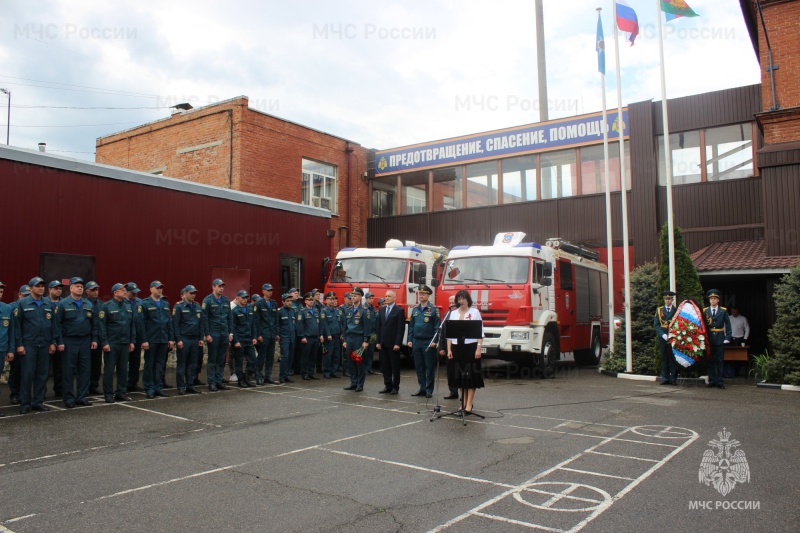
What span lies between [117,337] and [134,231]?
11.4ft

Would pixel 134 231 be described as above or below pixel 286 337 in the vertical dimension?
above

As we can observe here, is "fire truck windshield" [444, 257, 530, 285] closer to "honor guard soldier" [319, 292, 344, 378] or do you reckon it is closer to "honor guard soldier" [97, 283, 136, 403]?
"honor guard soldier" [319, 292, 344, 378]

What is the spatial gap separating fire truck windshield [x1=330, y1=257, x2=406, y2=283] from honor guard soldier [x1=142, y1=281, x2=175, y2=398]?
5836 mm

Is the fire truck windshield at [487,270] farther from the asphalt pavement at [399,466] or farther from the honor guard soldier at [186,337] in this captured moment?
the honor guard soldier at [186,337]

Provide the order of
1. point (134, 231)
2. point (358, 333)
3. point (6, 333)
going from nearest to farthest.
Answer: point (6, 333) → point (358, 333) → point (134, 231)

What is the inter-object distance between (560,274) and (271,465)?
1043cm

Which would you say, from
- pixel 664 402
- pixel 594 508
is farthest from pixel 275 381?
pixel 594 508

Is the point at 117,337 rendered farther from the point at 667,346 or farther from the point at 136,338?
the point at 667,346

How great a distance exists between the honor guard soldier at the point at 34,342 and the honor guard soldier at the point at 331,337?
5719mm

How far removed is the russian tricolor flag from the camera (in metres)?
14.6

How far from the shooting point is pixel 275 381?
12.5 m

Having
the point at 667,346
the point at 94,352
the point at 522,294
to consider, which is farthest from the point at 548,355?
the point at 94,352

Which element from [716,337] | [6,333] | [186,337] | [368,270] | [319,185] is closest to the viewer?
[6,333]

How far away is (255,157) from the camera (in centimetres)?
2198
